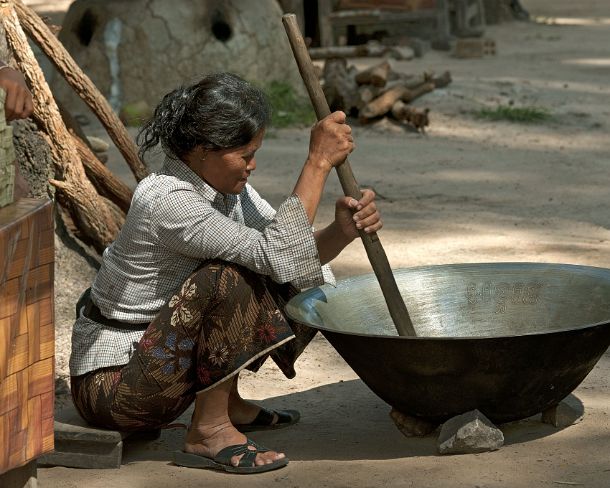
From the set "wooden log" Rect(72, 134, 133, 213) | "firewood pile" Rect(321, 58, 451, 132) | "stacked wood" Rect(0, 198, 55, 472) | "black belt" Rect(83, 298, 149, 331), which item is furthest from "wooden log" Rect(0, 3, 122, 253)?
"firewood pile" Rect(321, 58, 451, 132)

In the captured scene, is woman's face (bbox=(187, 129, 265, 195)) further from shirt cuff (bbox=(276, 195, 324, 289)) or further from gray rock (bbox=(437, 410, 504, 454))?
gray rock (bbox=(437, 410, 504, 454))

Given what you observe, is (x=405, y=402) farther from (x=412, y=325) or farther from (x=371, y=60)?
(x=371, y=60)

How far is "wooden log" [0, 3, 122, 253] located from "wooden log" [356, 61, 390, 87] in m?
4.57

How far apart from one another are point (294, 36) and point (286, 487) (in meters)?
1.12

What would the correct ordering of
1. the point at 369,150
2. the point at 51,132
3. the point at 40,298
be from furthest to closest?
the point at 369,150 → the point at 51,132 → the point at 40,298

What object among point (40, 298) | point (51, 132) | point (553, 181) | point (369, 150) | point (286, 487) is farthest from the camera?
point (369, 150)

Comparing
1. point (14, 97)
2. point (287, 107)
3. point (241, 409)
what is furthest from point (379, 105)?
point (14, 97)

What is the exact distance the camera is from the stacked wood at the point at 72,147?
4.34 meters

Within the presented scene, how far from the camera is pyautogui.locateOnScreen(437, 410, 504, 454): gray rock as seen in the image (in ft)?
9.57

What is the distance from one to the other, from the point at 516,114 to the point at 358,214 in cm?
606

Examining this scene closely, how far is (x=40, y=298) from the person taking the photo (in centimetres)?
254

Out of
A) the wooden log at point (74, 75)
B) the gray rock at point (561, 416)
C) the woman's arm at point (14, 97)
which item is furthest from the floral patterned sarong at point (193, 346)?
the wooden log at point (74, 75)

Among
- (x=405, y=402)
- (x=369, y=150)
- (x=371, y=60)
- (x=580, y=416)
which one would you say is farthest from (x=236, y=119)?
(x=371, y=60)

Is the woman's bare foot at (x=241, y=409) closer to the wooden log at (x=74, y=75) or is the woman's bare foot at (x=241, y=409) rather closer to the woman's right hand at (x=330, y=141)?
the woman's right hand at (x=330, y=141)
